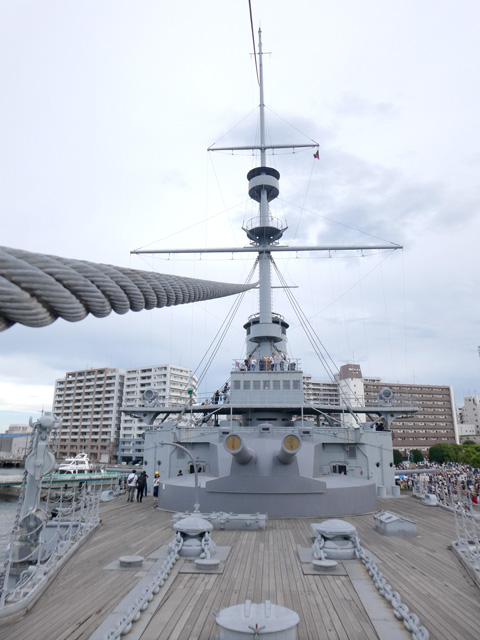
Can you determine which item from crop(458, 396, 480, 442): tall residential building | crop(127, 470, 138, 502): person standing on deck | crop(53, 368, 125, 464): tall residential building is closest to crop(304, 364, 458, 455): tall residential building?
crop(458, 396, 480, 442): tall residential building

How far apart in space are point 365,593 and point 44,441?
640cm

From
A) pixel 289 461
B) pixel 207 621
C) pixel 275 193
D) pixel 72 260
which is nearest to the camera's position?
pixel 72 260

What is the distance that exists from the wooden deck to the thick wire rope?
9.30 ft

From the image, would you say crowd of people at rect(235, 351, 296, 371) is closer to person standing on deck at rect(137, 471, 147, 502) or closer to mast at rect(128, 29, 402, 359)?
mast at rect(128, 29, 402, 359)

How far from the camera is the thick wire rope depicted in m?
1.46

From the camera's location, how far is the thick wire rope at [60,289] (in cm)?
146

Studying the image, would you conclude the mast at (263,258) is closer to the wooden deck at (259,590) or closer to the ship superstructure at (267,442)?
the ship superstructure at (267,442)

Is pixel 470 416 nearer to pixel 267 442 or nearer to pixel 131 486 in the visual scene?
pixel 131 486

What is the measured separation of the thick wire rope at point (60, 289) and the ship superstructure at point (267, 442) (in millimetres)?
5445

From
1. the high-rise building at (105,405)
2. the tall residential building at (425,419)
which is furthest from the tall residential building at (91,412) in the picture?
the tall residential building at (425,419)

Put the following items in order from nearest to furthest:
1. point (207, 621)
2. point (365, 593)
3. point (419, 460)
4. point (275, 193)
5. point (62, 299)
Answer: point (62, 299) → point (207, 621) → point (365, 593) → point (275, 193) → point (419, 460)

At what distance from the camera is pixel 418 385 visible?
2689 inches

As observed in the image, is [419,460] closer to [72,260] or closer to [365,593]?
[365,593]

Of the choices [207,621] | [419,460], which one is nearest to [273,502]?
[207,621]
